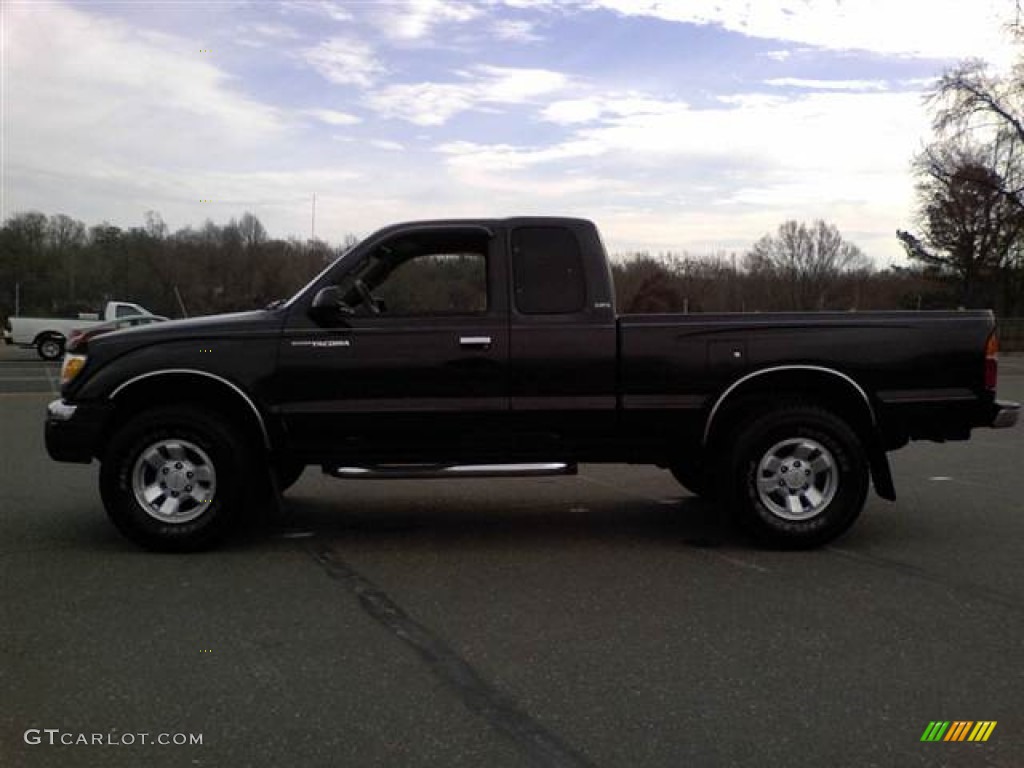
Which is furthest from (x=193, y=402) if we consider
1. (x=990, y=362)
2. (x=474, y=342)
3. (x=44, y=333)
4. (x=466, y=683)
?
(x=44, y=333)

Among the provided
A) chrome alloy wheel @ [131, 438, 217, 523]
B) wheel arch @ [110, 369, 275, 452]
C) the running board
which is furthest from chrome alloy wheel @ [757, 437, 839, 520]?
chrome alloy wheel @ [131, 438, 217, 523]

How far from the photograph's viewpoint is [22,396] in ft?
53.0

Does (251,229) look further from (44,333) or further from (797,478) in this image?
(797,478)

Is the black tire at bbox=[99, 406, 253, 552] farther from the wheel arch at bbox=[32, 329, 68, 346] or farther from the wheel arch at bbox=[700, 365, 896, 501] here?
the wheel arch at bbox=[32, 329, 68, 346]

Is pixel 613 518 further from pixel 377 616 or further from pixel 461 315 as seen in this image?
pixel 377 616

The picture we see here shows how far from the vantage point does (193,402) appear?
230 inches

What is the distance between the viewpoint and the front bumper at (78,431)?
5.69 metres

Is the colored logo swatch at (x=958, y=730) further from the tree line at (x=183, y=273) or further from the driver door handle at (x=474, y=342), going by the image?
the tree line at (x=183, y=273)

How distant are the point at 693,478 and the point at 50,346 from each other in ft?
92.4

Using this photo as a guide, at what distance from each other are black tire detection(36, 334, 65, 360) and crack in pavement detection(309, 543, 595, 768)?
28269 mm

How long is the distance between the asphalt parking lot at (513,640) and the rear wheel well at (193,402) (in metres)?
0.78

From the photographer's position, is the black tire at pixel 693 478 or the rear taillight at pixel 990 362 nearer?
the rear taillight at pixel 990 362

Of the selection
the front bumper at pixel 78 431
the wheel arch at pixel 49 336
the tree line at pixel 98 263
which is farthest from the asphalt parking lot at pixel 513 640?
the tree line at pixel 98 263

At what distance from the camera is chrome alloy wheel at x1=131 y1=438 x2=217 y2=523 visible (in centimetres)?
567
